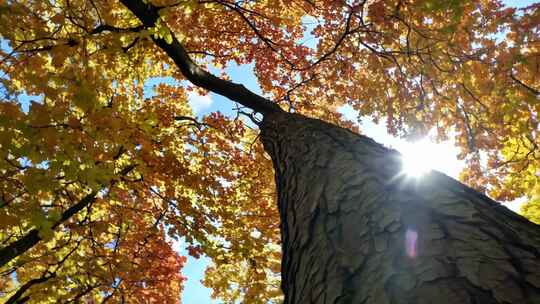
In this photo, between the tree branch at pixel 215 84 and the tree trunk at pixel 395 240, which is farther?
the tree branch at pixel 215 84

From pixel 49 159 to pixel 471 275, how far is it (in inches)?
135

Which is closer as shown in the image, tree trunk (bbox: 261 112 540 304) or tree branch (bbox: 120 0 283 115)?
tree trunk (bbox: 261 112 540 304)

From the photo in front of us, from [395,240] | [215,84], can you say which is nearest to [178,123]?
[215,84]

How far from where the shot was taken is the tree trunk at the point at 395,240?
1.12 m

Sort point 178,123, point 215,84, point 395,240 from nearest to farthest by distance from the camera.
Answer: point 395,240, point 215,84, point 178,123

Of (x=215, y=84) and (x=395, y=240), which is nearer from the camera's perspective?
(x=395, y=240)

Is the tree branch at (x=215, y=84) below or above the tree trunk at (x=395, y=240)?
above

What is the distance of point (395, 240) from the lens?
4.72 ft

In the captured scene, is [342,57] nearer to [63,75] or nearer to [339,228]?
[63,75]

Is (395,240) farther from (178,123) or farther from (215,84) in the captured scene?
(178,123)

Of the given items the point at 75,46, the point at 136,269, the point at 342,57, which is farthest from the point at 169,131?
the point at 75,46

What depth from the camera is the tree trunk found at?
1124 millimetres

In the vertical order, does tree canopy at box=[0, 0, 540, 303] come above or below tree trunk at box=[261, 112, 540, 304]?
above

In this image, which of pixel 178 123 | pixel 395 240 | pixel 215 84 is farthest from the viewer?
pixel 178 123
